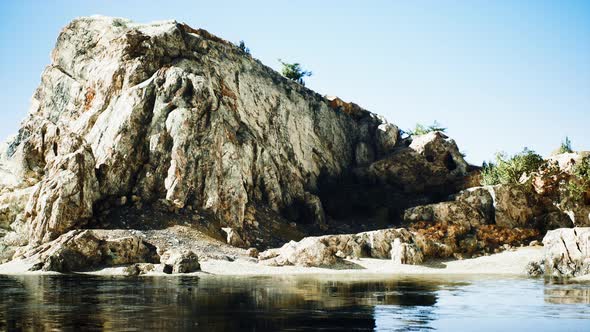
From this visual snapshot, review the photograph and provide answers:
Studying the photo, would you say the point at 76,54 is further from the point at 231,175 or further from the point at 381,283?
the point at 381,283

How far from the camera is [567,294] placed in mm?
26609

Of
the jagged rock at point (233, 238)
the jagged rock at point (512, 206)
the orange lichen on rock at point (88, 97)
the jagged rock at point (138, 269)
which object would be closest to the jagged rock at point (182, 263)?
the jagged rock at point (138, 269)

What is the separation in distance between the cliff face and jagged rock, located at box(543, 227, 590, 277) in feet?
85.1

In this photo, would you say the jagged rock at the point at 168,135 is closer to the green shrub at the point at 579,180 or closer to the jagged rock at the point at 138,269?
the jagged rock at the point at 138,269

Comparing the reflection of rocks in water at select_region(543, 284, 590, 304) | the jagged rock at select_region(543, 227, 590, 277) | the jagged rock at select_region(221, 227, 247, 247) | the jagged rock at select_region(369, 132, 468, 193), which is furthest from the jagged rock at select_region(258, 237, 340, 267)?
the jagged rock at select_region(369, 132, 468, 193)

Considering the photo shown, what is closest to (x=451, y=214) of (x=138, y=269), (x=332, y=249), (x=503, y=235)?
(x=503, y=235)

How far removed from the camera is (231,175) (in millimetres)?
59969

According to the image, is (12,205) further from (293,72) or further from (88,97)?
(293,72)

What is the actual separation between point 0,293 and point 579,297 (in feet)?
87.4

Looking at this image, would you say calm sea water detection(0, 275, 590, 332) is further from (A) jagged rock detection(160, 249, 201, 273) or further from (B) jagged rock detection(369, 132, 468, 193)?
(B) jagged rock detection(369, 132, 468, 193)

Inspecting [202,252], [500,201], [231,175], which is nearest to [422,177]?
[500,201]

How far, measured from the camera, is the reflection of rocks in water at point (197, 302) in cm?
1756

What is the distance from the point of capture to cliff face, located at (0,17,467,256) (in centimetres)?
5538

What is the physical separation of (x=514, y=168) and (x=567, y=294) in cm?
3992
